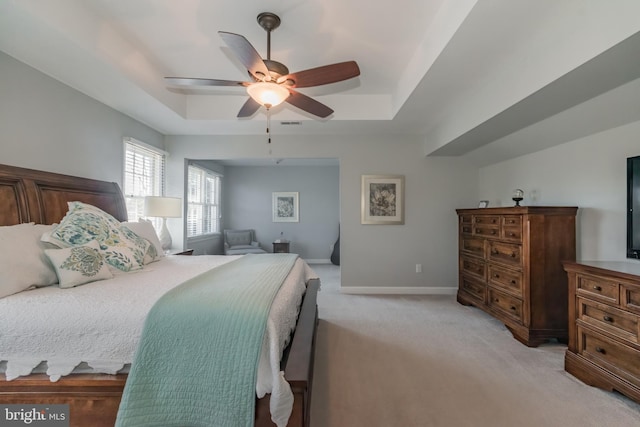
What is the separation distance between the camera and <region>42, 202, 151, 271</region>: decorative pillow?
198 centimetres

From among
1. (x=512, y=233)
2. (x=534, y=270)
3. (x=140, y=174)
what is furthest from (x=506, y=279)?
(x=140, y=174)

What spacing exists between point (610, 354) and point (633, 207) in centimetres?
110

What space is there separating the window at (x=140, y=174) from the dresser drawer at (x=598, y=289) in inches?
180

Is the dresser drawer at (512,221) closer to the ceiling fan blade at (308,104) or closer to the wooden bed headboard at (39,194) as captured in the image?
the ceiling fan blade at (308,104)

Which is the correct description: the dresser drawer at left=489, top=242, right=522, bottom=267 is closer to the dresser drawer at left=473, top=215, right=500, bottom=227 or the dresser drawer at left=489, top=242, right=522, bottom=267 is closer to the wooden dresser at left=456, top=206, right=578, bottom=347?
the wooden dresser at left=456, top=206, right=578, bottom=347

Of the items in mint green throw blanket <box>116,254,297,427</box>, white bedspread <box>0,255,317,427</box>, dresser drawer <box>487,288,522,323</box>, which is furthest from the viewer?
dresser drawer <box>487,288,522,323</box>

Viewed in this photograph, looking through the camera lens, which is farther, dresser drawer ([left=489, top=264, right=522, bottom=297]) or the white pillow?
dresser drawer ([left=489, top=264, right=522, bottom=297])

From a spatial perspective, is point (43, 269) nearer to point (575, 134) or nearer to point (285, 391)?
point (285, 391)

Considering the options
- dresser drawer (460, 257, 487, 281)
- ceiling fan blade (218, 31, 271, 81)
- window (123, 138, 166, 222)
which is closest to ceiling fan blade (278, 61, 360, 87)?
ceiling fan blade (218, 31, 271, 81)

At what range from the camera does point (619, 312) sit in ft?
6.26

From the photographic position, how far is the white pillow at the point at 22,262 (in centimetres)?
159

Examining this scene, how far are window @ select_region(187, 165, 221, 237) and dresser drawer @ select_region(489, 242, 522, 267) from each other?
4.78 metres

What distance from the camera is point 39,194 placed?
91.7 inches

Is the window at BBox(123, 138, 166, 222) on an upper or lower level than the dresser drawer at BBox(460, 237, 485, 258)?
upper
